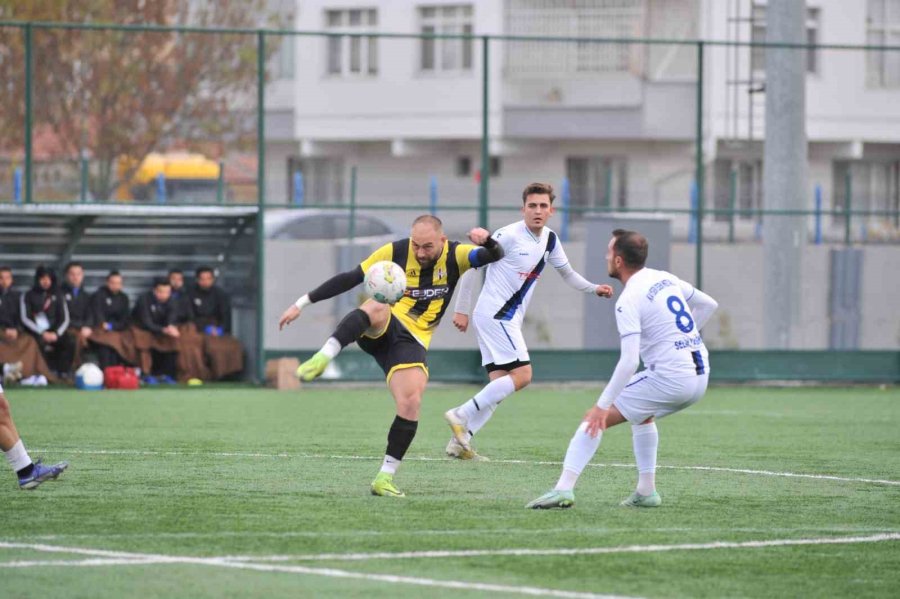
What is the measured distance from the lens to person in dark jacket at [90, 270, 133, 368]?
67.2ft

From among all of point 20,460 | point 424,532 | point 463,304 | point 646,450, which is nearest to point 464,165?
point 463,304

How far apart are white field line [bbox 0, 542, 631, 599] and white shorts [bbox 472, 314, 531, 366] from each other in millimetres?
5352

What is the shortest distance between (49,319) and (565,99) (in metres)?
16.2

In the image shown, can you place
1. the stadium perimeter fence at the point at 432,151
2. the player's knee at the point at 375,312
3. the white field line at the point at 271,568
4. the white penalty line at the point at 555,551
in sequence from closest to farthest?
1. the white field line at the point at 271,568
2. the white penalty line at the point at 555,551
3. the player's knee at the point at 375,312
4. the stadium perimeter fence at the point at 432,151

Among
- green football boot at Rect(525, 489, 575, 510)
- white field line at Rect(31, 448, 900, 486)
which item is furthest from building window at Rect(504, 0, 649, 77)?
green football boot at Rect(525, 489, 575, 510)

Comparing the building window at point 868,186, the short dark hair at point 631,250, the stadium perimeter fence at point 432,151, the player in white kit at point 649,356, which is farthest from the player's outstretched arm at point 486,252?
the building window at point 868,186

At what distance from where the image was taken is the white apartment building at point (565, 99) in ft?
93.1

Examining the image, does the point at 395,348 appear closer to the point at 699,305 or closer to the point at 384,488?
the point at 384,488

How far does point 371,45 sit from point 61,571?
2932 cm

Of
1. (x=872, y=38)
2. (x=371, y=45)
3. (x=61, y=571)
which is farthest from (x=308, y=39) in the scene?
(x=61, y=571)

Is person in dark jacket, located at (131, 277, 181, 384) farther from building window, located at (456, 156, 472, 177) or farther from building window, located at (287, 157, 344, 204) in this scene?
building window, located at (456, 156, 472, 177)

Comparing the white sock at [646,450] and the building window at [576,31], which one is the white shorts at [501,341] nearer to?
the white sock at [646,450]

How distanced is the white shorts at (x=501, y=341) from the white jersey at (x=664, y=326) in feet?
11.3

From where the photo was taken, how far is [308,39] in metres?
32.7
